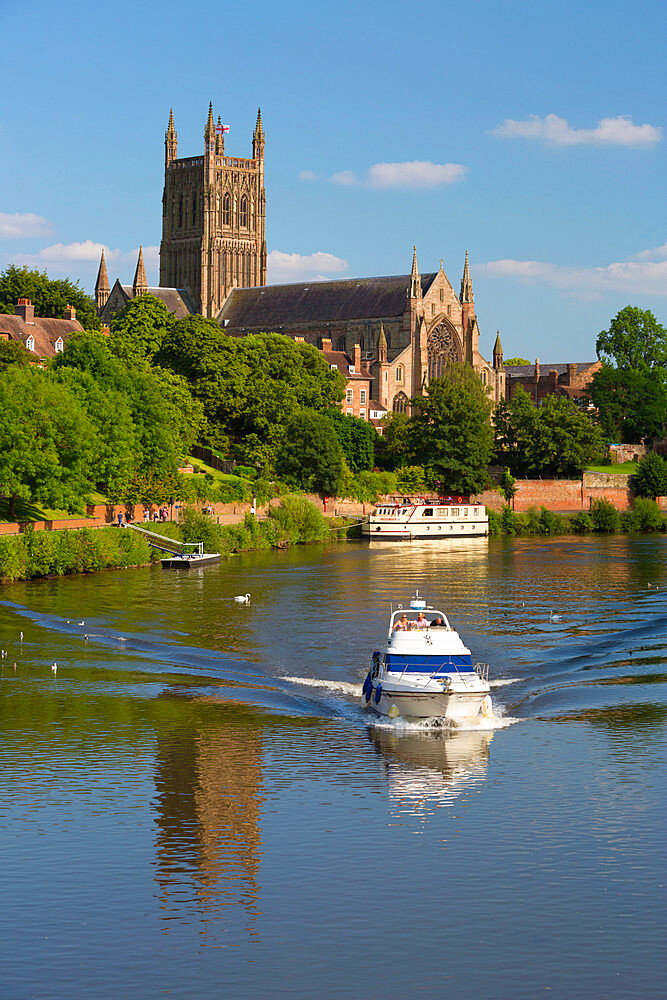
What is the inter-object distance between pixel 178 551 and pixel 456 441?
48.2 m

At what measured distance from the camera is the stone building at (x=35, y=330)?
122062mm

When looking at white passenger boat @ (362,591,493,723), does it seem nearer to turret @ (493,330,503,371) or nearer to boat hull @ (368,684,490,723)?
boat hull @ (368,684,490,723)

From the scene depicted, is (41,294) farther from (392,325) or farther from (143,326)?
(392,325)

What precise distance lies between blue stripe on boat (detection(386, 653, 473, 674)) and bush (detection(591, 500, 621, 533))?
3403 inches

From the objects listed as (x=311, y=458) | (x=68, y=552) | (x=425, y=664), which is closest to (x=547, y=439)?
(x=311, y=458)

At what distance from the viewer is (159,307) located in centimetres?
14000

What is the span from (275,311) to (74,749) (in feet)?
537

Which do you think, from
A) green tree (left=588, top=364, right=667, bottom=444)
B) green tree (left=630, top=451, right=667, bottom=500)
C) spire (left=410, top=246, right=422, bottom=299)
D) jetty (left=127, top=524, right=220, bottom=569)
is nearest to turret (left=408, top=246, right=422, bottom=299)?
spire (left=410, top=246, right=422, bottom=299)

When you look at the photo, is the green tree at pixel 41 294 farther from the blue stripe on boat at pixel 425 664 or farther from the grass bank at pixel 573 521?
the blue stripe on boat at pixel 425 664

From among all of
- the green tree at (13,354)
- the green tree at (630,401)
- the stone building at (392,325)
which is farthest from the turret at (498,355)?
the green tree at (13,354)

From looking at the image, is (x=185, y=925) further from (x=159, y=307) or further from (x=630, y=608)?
(x=159, y=307)

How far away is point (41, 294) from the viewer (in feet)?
463

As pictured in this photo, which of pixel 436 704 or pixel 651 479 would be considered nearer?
pixel 436 704

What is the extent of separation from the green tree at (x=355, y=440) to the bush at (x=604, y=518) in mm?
22190
